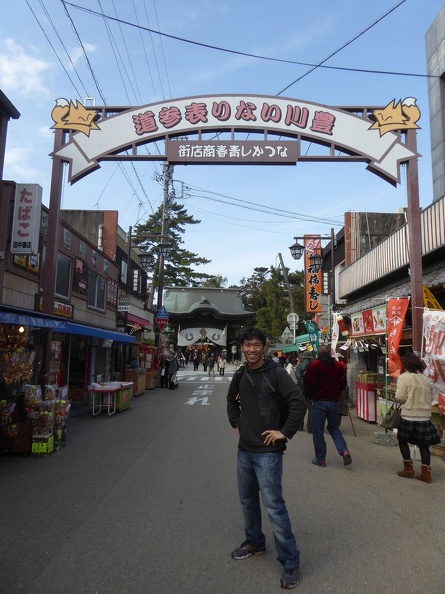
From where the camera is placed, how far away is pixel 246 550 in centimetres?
382

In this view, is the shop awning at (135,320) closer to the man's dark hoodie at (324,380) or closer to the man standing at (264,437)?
the man's dark hoodie at (324,380)

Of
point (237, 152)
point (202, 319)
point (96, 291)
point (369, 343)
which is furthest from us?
point (202, 319)

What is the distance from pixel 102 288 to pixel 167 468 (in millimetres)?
13006

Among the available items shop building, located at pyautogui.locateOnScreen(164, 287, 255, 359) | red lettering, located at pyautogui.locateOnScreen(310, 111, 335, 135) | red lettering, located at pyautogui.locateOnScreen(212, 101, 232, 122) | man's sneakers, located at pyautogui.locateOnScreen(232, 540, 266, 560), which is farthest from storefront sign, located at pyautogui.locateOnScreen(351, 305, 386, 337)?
shop building, located at pyautogui.locateOnScreen(164, 287, 255, 359)

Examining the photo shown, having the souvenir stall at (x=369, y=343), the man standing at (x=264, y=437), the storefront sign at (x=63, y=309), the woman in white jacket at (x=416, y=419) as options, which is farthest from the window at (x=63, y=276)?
the man standing at (x=264, y=437)

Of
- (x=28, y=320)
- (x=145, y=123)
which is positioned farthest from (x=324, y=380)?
(x=145, y=123)

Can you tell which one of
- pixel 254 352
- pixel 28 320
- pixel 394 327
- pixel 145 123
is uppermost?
pixel 145 123

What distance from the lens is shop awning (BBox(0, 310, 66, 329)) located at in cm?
641

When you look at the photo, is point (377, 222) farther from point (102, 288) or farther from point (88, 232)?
point (88, 232)

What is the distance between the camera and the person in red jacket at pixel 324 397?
6.96m

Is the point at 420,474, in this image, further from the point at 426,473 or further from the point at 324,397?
the point at 324,397

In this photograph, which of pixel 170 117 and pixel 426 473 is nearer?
pixel 426 473

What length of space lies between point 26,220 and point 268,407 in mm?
8218

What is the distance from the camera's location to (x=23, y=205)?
33.2 ft
